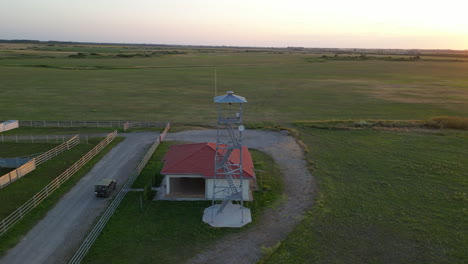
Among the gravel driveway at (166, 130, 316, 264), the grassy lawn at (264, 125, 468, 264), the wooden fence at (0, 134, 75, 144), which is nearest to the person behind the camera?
the gravel driveway at (166, 130, 316, 264)

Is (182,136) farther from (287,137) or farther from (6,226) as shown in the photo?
(6,226)

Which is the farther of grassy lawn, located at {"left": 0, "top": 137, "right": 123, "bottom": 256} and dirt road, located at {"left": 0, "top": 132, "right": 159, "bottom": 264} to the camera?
grassy lawn, located at {"left": 0, "top": 137, "right": 123, "bottom": 256}

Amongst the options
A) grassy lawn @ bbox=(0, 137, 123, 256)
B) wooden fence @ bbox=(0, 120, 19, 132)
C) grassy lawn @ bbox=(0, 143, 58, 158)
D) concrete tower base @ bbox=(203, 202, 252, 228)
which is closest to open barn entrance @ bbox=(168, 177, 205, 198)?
concrete tower base @ bbox=(203, 202, 252, 228)

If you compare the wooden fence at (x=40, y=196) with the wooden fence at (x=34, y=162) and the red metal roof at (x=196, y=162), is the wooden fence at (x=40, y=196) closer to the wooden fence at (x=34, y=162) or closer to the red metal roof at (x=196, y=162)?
the wooden fence at (x=34, y=162)

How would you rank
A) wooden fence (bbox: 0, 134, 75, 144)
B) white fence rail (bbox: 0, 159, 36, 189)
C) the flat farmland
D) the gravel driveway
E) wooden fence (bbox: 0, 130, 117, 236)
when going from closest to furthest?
the gravel driveway
wooden fence (bbox: 0, 130, 117, 236)
white fence rail (bbox: 0, 159, 36, 189)
wooden fence (bbox: 0, 134, 75, 144)
the flat farmland

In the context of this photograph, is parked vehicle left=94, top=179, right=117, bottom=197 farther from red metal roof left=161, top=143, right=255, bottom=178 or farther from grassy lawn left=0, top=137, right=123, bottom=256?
red metal roof left=161, top=143, right=255, bottom=178

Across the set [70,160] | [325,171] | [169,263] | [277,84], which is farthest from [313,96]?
[169,263]

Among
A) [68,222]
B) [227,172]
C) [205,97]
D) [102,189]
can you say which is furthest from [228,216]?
[205,97]

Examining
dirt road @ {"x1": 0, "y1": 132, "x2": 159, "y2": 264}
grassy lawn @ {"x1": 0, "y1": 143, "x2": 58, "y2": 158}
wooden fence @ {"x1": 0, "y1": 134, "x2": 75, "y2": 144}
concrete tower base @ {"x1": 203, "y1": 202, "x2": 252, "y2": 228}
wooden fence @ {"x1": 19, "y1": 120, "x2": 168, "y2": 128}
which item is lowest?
dirt road @ {"x1": 0, "y1": 132, "x2": 159, "y2": 264}
